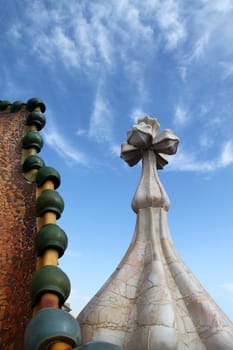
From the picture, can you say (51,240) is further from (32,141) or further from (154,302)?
(32,141)

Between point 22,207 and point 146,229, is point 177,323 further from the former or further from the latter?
point 22,207

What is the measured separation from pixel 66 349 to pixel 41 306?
46cm

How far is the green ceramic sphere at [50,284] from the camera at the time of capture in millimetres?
2234

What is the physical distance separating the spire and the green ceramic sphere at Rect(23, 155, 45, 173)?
1.19m

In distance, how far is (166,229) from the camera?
391 cm

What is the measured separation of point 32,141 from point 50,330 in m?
2.50

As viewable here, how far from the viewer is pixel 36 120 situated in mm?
4320

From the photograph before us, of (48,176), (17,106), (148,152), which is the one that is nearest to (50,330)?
(48,176)

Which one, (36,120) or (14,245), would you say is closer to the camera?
(14,245)

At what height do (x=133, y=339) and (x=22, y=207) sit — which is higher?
(x=22, y=207)

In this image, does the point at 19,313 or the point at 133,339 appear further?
the point at 133,339

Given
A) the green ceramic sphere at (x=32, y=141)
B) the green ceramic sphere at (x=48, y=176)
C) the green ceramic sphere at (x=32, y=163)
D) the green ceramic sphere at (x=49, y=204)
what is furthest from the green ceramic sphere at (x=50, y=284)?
the green ceramic sphere at (x=32, y=141)

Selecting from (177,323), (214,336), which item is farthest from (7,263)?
(214,336)

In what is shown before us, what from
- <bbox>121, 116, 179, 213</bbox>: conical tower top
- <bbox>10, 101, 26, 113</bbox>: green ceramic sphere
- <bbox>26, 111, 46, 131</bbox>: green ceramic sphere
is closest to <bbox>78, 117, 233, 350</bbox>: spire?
<bbox>121, 116, 179, 213</bbox>: conical tower top
